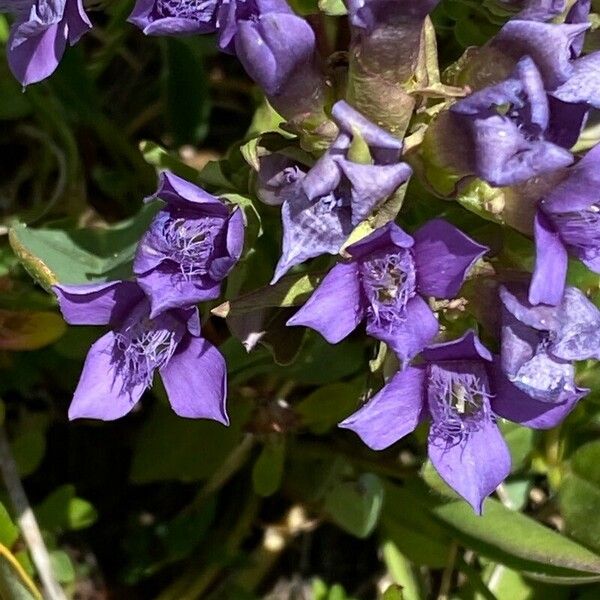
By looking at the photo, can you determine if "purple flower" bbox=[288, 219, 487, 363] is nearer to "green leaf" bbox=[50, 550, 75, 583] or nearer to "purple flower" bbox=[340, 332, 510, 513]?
"purple flower" bbox=[340, 332, 510, 513]

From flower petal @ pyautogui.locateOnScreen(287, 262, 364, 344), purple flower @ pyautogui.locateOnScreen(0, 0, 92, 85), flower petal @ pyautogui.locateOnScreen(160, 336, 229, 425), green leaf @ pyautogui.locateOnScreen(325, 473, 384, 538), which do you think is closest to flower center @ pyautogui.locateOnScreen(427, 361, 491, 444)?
flower petal @ pyautogui.locateOnScreen(287, 262, 364, 344)

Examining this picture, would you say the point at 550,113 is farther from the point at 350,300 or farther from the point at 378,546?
the point at 378,546

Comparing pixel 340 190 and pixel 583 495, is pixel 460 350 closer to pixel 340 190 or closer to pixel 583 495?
pixel 340 190

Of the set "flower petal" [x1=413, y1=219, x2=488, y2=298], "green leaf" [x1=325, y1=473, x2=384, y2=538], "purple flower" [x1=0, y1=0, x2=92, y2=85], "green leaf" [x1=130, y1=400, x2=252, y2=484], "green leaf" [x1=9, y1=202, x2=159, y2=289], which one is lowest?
"green leaf" [x1=130, y1=400, x2=252, y2=484]

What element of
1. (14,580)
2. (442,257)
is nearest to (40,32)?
(442,257)

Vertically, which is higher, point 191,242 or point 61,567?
point 191,242

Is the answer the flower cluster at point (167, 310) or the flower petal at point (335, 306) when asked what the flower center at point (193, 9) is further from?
the flower petal at point (335, 306)
